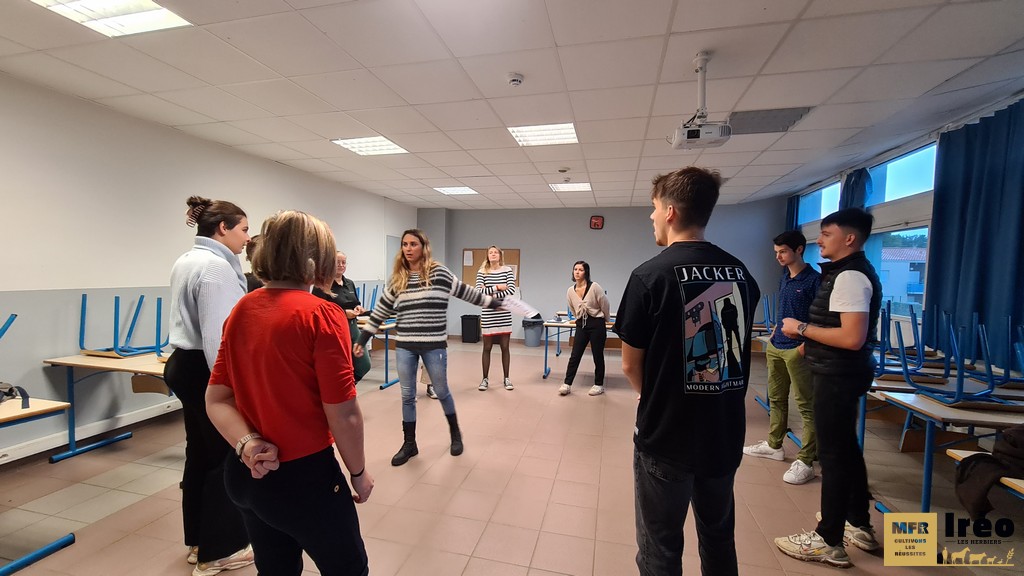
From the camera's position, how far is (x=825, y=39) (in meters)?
2.31

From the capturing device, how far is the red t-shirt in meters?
0.99

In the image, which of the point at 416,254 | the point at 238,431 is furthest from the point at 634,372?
the point at 416,254

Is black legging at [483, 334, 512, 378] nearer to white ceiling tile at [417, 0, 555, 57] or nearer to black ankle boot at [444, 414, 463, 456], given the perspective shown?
black ankle boot at [444, 414, 463, 456]

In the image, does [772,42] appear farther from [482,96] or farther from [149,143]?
[149,143]

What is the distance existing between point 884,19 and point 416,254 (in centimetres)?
298

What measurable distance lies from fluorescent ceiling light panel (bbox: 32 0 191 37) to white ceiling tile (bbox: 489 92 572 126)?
6.66 feet

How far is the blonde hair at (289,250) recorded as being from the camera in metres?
1.06

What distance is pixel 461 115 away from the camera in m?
3.46

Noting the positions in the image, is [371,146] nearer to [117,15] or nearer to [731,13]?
[117,15]

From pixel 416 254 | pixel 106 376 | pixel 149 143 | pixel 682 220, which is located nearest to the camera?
pixel 682 220

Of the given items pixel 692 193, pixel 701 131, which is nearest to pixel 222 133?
pixel 701 131

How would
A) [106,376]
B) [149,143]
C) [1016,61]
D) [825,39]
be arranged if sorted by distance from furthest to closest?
[149,143] < [106,376] < [1016,61] < [825,39]

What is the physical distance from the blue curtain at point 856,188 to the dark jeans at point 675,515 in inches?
203

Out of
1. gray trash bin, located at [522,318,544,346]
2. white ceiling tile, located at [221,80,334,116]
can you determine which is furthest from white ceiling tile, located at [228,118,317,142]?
gray trash bin, located at [522,318,544,346]
